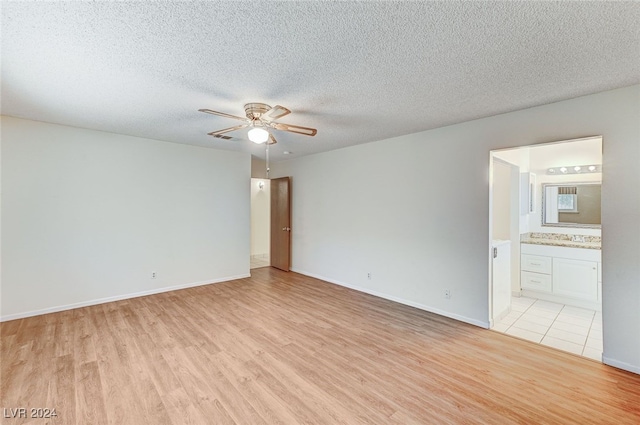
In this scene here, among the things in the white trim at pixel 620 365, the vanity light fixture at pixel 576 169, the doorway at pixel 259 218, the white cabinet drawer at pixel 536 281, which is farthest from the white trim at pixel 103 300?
the vanity light fixture at pixel 576 169

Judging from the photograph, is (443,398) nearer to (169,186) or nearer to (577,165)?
(577,165)

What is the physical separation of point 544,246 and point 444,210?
199cm

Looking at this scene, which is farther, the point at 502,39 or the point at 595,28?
the point at 502,39

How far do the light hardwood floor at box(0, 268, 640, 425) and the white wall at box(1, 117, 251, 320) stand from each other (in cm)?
57

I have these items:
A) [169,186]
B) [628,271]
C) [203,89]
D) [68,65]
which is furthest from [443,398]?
[169,186]

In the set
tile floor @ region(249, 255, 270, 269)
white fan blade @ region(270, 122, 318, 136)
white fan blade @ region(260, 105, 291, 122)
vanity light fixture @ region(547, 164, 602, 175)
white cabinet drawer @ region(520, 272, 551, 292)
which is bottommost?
tile floor @ region(249, 255, 270, 269)

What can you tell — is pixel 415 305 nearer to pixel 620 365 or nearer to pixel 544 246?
pixel 620 365

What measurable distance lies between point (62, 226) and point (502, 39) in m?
5.38

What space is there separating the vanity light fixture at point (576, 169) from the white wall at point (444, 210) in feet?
7.74

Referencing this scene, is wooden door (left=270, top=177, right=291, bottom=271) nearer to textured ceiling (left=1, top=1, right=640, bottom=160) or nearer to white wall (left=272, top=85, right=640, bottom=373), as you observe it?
white wall (left=272, top=85, right=640, bottom=373)

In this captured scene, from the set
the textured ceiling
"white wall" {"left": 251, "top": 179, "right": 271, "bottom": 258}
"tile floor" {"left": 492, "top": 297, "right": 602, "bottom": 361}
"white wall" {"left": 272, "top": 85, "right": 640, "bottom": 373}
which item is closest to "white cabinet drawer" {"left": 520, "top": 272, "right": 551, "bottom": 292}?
"tile floor" {"left": 492, "top": 297, "right": 602, "bottom": 361}

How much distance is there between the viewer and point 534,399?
2082 millimetres

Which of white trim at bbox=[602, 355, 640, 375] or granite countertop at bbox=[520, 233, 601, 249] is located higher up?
granite countertop at bbox=[520, 233, 601, 249]

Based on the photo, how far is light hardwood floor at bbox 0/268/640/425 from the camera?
195cm
